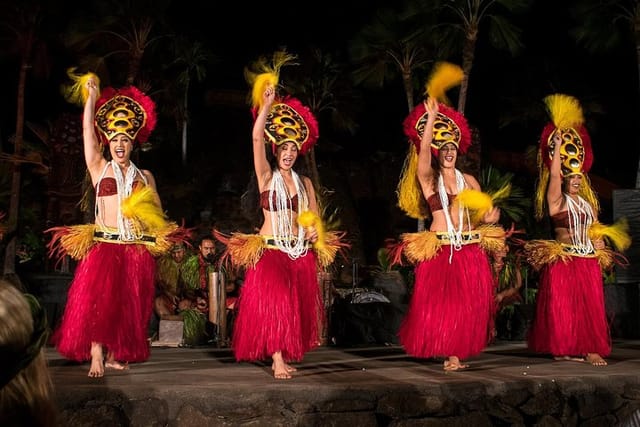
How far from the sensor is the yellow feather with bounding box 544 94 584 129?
512 centimetres

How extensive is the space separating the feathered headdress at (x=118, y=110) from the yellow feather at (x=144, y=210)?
344mm

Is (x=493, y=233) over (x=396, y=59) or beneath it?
beneath

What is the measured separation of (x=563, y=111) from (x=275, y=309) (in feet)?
7.60

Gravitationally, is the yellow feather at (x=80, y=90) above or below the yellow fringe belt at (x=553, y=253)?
above

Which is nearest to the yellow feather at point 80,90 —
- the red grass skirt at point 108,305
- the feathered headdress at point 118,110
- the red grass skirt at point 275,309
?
the feathered headdress at point 118,110

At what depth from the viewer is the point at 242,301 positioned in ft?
14.0

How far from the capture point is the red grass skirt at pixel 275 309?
411cm

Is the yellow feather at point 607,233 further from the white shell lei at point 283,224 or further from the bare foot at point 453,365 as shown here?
the white shell lei at point 283,224

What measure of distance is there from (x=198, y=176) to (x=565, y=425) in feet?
43.8

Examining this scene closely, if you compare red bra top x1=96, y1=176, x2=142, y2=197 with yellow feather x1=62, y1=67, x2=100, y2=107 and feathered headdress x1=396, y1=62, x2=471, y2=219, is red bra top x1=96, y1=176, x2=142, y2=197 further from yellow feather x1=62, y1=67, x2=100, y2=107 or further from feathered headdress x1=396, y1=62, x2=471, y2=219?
feathered headdress x1=396, y1=62, x2=471, y2=219

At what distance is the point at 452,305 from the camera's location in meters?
4.48

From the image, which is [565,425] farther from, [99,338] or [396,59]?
[396,59]

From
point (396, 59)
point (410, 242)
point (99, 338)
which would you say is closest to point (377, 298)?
point (410, 242)

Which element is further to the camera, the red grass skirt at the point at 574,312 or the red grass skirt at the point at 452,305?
the red grass skirt at the point at 574,312
